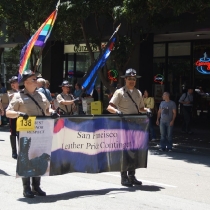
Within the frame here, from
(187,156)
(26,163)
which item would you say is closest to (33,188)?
(26,163)

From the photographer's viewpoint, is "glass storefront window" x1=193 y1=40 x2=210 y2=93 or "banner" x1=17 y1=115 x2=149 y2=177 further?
"glass storefront window" x1=193 y1=40 x2=210 y2=93

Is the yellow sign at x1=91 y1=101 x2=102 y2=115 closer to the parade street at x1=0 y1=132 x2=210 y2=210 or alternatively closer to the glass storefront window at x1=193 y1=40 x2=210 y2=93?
the glass storefront window at x1=193 y1=40 x2=210 y2=93

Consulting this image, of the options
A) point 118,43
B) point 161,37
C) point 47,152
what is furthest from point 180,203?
point 161,37

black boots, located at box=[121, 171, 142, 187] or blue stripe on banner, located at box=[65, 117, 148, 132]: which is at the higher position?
blue stripe on banner, located at box=[65, 117, 148, 132]

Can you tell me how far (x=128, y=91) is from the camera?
350 inches

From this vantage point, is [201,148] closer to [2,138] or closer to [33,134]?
[2,138]

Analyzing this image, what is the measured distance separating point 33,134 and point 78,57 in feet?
59.7

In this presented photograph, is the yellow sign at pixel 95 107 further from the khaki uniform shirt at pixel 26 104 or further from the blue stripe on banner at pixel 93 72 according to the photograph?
the khaki uniform shirt at pixel 26 104

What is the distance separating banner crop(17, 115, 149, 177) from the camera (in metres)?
7.62

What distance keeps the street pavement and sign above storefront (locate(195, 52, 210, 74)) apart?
31.2ft

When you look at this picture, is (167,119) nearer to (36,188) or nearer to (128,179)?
(128,179)

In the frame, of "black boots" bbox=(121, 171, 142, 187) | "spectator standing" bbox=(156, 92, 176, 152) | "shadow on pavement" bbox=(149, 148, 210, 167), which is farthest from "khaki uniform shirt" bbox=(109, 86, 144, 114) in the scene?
"spectator standing" bbox=(156, 92, 176, 152)

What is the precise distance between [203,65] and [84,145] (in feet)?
45.0

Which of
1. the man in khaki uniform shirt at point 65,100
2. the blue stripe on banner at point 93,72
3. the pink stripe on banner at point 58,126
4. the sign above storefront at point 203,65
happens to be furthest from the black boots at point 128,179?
the sign above storefront at point 203,65
